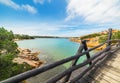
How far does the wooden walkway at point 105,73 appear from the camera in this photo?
13.8 feet

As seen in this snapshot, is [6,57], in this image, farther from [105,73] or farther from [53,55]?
[53,55]

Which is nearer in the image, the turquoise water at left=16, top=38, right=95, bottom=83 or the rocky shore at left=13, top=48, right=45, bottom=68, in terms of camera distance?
the turquoise water at left=16, top=38, right=95, bottom=83

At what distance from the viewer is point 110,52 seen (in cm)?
656

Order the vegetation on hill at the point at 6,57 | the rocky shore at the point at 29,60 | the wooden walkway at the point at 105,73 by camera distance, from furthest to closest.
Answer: the rocky shore at the point at 29,60
the vegetation on hill at the point at 6,57
the wooden walkway at the point at 105,73

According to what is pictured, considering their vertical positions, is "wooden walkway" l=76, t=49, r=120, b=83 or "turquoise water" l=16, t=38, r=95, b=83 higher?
"wooden walkway" l=76, t=49, r=120, b=83

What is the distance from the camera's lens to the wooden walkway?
13.8ft

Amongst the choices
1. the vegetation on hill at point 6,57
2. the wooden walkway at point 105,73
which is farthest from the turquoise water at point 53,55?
the wooden walkway at point 105,73

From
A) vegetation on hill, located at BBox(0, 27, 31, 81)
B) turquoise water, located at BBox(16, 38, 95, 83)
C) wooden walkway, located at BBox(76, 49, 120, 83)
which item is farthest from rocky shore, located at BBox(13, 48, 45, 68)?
wooden walkway, located at BBox(76, 49, 120, 83)

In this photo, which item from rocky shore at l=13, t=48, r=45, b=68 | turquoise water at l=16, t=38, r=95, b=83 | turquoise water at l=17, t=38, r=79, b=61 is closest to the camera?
turquoise water at l=16, t=38, r=95, b=83

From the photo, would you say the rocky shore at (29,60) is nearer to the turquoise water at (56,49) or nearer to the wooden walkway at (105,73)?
the turquoise water at (56,49)

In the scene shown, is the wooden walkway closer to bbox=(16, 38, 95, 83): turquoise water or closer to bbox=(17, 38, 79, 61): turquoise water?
bbox=(16, 38, 95, 83): turquoise water

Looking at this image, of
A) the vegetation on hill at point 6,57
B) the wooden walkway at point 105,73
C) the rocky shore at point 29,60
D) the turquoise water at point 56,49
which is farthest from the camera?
the turquoise water at point 56,49

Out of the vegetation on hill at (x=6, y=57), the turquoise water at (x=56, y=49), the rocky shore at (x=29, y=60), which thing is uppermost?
the vegetation on hill at (x=6, y=57)

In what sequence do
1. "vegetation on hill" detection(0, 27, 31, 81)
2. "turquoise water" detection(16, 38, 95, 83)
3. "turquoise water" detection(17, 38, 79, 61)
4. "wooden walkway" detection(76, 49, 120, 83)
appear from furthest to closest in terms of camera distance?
"turquoise water" detection(17, 38, 79, 61)
"turquoise water" detection(16, 38, 95, 83)
"vegetation on hill" detection(0, 27, 31, 81)
"wooden walkway" detection(76, 49, 120, 83)
